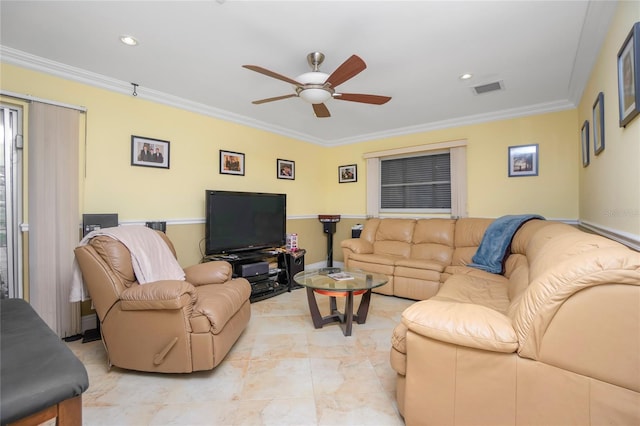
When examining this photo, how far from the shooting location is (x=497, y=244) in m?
A: 2.96

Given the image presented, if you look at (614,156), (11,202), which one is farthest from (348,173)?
(11,202)

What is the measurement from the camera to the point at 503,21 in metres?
1.90

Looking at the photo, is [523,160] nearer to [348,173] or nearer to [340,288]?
[348,173]

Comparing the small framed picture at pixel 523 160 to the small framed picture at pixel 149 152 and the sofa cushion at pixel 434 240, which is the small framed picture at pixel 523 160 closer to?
the sofa cushion at pixel 434 240

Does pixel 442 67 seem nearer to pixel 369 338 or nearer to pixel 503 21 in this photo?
pixel 503 21

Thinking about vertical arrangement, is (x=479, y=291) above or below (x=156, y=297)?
below

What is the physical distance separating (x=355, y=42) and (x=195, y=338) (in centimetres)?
241

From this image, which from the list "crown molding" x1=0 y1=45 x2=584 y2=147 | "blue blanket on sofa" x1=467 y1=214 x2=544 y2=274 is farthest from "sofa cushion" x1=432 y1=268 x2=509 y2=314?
"crown molding" x1=0 y1=45 x2=584 y2=147

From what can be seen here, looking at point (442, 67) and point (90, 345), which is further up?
point (442, 67)

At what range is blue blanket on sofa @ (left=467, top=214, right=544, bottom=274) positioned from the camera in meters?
2.88

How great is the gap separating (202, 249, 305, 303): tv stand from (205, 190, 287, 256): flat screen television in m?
0.11

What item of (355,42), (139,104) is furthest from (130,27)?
(355,42)

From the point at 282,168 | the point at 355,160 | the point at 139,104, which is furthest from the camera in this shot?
the point at 355,160

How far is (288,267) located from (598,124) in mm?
3474
